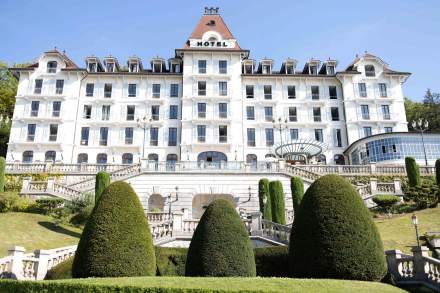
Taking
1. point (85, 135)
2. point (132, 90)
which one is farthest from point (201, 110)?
point (85, 135)

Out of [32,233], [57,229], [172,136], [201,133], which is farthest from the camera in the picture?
[172,136]

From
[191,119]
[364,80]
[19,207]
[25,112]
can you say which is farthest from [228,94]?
[19,207]

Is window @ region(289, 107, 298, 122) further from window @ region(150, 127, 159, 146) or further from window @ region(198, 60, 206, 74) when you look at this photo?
window @ region(150, 127, 159, 146)

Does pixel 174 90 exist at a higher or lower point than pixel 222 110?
higher

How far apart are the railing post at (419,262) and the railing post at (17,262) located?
13.8 meters

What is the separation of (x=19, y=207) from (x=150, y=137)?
20.7 metres

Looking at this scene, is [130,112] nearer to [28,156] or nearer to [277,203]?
[28,156]

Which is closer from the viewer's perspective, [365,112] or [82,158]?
[82,158]

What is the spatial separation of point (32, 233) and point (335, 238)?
1792 cm

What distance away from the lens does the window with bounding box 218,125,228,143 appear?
45.3 metres

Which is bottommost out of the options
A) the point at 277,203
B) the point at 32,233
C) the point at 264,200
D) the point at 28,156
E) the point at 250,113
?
the point at 32,233

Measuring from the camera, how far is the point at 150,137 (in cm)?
4594

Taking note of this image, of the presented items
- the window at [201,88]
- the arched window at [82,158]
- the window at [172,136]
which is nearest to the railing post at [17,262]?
the arched window at [82,158]

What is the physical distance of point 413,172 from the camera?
102ft
